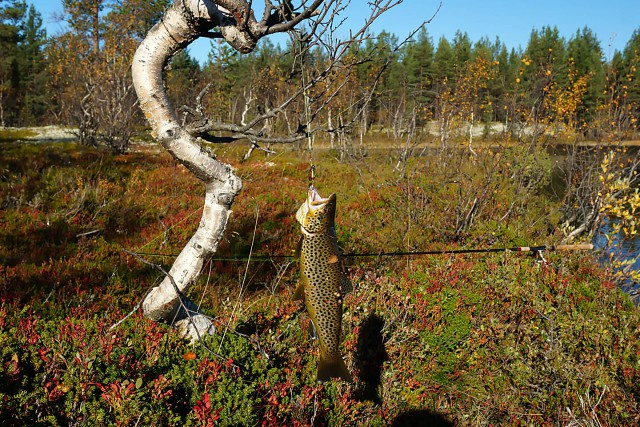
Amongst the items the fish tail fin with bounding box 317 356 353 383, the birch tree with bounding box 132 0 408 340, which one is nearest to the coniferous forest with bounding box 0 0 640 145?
the birch tree with bounding box 132 0 408 340

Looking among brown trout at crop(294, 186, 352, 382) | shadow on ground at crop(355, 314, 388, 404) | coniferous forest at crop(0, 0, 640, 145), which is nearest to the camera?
brown trout at crop(294, 186, 352, 382)

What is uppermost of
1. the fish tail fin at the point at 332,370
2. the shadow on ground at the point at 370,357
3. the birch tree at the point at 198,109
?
the birch tree at the point at 198,109

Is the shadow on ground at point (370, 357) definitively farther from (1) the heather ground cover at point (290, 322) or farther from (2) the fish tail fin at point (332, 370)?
(2) the fish tail fin at point (332, 370)

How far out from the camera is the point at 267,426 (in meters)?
3.53

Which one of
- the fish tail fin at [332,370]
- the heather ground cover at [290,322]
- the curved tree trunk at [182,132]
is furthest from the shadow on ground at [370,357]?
the curved tree trunk at [182,132]

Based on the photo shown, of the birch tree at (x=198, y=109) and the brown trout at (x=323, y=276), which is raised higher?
the birch tree at (x=198, y=109)

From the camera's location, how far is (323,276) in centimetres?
280

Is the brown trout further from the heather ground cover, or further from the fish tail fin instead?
the heather ground cover

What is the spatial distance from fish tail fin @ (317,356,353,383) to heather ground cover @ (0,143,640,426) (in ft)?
2.60

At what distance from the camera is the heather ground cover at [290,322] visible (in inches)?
130

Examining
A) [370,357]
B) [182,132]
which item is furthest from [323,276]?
[370,357]

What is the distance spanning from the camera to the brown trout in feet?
8.79

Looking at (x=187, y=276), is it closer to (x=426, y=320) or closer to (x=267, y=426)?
(x=267, y=426)

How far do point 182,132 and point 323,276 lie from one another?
1543 millimetres
